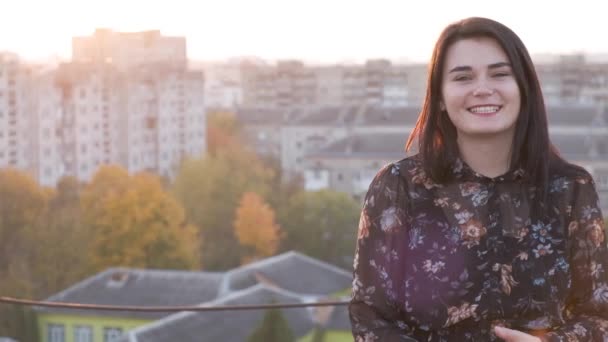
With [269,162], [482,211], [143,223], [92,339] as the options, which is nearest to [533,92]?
[482,211]

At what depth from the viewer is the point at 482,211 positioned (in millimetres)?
628

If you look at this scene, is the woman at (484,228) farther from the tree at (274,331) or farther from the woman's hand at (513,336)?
the tree at (274,331)

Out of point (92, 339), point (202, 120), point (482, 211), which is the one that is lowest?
point (92, 339)

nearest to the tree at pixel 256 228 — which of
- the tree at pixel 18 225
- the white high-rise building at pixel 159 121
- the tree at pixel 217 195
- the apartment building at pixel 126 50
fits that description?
the tree at pixel 217 195

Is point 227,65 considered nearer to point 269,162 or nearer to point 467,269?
point 269,162

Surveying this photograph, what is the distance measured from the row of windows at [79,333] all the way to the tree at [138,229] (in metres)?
2.00

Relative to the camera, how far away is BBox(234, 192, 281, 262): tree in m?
14.7

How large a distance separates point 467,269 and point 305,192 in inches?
592

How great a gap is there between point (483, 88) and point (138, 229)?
1222cm

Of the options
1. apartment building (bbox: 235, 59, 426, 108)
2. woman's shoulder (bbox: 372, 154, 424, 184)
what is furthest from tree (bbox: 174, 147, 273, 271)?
woman's shoulder (bbox: 372, 154, 424, 184)

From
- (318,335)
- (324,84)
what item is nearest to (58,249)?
(318,335)

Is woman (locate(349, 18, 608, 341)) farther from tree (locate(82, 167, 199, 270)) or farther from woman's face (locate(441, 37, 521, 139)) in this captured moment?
tree (locate(82, 167, 199, 270))

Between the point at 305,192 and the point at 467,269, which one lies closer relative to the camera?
the point at 467,269

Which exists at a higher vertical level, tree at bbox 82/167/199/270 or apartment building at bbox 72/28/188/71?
apartment building at bbox 72/28/188/71
